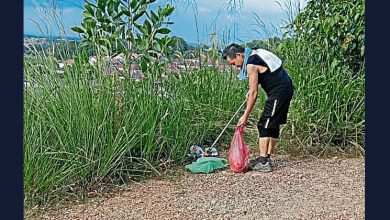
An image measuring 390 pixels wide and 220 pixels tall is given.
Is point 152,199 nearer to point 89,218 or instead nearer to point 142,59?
point 89,218

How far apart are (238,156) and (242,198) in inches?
32.7

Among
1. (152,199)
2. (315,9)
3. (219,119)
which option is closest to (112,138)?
(152,199)

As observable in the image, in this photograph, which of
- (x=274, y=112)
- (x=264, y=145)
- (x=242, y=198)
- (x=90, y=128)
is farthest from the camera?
(x=264, y=145)

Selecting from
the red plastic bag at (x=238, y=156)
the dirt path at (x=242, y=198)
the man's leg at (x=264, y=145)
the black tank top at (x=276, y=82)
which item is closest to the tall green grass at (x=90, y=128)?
the dirt path at (x=242, y=198)

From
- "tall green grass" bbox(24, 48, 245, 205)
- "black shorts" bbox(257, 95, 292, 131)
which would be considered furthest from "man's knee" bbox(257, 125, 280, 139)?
"tall green grass" bbox(24, 48, 245, 205)

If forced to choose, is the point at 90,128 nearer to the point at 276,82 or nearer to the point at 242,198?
the point at 242,198

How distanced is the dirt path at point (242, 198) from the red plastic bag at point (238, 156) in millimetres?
77

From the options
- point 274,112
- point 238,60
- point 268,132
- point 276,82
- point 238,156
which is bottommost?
point 238,156

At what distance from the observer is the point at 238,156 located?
17.5ft

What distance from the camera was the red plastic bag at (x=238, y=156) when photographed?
5336 mm

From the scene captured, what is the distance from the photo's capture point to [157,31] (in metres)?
5.87

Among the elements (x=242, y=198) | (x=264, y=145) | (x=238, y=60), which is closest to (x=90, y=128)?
(x=242, y=198)

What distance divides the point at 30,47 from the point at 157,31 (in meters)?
1.49

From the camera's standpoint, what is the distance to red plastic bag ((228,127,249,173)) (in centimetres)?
534
